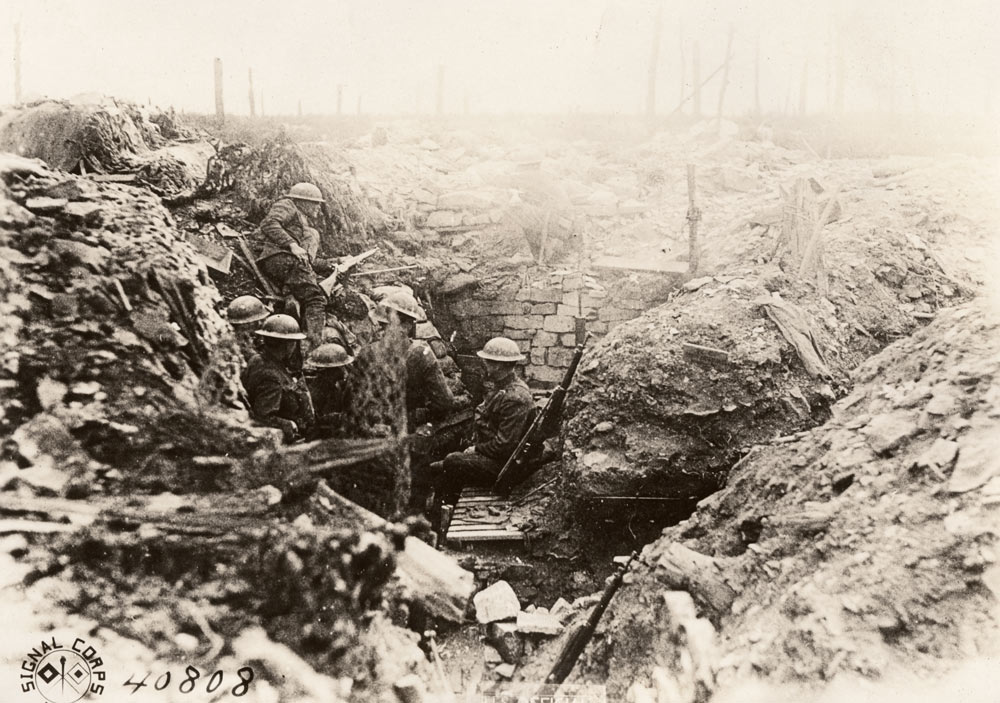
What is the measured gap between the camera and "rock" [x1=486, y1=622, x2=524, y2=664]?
346cm

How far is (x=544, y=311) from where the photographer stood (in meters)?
6.56

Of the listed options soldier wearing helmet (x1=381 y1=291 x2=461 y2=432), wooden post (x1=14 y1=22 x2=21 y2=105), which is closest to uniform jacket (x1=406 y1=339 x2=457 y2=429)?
soldier wearing helmet (x1=381 y1=291 x2=461 y2=432)

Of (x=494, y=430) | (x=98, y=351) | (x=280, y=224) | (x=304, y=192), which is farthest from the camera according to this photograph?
(x=494, y=430)

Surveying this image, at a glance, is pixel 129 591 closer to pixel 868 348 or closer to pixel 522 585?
pixel 522 585

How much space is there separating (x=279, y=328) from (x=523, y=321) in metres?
3.09

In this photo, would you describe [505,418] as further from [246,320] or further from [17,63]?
[17,63]

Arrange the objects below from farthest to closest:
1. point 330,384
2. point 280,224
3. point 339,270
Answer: point 339,270 → point 280,224 → point 330,384

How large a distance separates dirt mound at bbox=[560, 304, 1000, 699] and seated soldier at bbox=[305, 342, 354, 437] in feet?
7.79

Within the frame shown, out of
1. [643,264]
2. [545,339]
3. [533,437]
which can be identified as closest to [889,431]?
[533,437]

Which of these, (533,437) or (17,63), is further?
(533,437)

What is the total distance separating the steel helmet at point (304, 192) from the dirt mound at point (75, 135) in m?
1.12

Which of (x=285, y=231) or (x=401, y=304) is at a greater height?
(x=285, y=231)

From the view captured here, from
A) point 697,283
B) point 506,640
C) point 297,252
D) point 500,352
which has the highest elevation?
point 297,252

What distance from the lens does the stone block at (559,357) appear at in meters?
6.48
